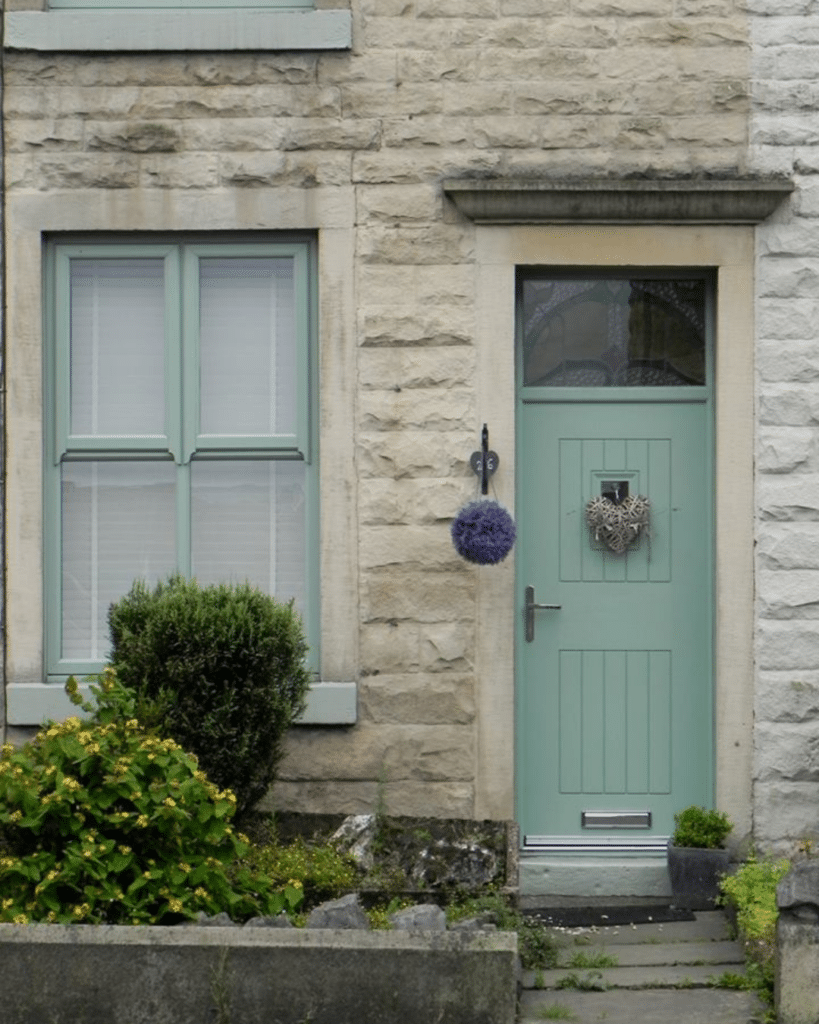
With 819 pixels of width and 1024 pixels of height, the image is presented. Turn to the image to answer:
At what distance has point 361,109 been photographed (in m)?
8.94

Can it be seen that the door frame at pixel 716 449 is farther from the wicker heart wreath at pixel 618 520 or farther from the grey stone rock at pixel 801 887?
the grey stone rock at pixel 801 887

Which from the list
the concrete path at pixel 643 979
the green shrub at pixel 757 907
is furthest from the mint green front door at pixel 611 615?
the concrete path at pixel 643 979

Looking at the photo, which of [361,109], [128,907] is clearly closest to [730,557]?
[361,109]

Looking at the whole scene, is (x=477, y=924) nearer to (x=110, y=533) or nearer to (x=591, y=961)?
(x=591, y=961)

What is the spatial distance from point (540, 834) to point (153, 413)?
110 inches

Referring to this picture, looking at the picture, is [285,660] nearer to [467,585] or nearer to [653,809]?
[467,585]

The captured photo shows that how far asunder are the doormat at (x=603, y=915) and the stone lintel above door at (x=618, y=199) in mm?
3226

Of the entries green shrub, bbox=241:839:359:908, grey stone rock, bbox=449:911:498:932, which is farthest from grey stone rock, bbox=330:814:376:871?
grey stone rock, bbox=449:911:498:932

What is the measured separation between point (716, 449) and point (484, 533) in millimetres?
1263

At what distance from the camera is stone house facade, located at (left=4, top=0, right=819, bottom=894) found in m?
8.85

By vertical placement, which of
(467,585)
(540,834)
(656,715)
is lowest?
(540,834)

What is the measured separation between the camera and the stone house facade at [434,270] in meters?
8.85

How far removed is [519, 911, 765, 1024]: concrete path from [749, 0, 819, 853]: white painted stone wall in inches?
38.2

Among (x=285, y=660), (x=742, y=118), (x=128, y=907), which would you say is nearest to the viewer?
(x=128, y=907)
